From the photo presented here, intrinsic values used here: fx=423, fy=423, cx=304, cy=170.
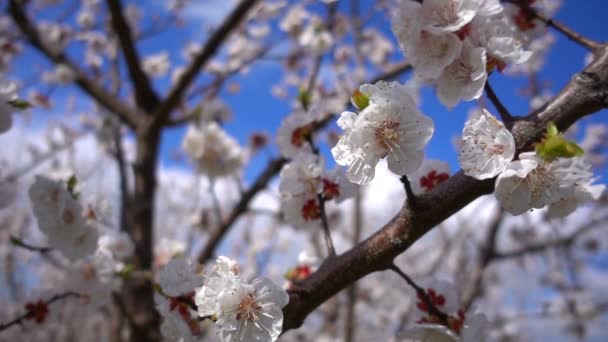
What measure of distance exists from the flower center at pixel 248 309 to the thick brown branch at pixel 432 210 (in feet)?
0.20

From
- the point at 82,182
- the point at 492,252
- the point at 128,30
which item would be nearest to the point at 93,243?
the point at 82,182

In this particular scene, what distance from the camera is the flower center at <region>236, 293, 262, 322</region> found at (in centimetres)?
82

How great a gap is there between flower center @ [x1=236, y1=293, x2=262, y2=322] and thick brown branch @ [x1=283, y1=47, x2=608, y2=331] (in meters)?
0.06

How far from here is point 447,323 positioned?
1.00 metres

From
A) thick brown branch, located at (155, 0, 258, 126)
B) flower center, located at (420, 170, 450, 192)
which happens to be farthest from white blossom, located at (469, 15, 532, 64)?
thick brown branch, located at (155, 0, 258, 126)

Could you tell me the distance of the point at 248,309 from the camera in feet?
2.72

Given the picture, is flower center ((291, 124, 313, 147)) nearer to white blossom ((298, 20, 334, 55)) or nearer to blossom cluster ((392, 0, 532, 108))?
blossom cluster ((392, 0, 532, 108))

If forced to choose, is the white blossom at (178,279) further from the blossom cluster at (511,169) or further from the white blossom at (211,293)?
the blossom cluster at (511,169)

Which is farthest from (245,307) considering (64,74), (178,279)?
(64,74)

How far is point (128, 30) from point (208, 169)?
3.29ft

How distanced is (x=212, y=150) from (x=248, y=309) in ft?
5.98

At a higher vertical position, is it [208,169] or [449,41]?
[449,41]

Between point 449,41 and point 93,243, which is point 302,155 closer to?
point 449,41

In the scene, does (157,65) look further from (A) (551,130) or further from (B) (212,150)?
(A) (551,130)
